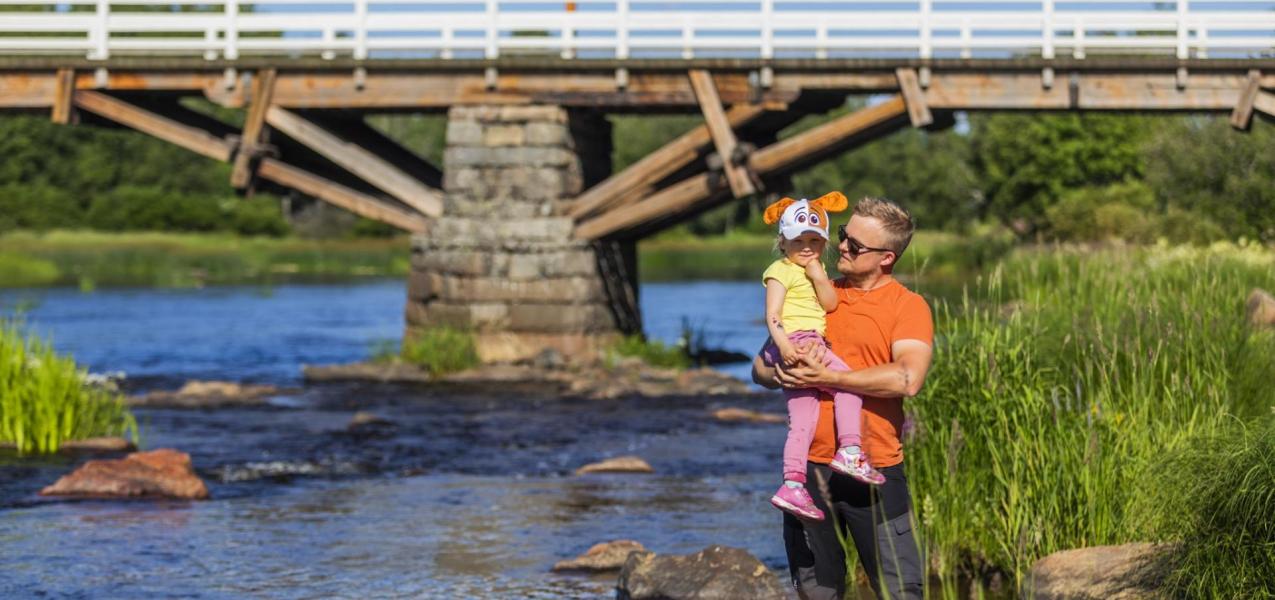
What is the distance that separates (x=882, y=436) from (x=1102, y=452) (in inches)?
107

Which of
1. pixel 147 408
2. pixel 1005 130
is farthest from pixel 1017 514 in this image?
pixel 1005 130

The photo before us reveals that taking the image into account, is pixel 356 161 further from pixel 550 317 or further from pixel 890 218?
pixel 890 218

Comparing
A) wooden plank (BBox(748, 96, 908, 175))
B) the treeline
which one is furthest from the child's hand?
the treeline

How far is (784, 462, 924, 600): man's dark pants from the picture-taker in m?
6.05

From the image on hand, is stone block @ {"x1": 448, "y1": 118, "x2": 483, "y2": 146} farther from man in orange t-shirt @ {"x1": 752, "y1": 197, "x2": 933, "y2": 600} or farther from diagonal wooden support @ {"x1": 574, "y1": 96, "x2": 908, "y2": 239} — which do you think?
man in orange t-shirt @ {"x1": 752, "y1": 197, "x2": 933, "y2": 600}

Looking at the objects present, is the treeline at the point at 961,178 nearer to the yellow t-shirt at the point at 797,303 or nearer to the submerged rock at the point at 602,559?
the submerged rock at the point at 602,559

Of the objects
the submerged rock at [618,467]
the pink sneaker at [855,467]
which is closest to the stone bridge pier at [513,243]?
the submerged rock at [618,467]

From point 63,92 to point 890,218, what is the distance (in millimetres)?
18025

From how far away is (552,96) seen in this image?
2170 centimetres

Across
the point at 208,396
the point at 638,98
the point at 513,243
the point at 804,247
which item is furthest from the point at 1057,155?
the point at 804,247

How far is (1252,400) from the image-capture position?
9.65 metres

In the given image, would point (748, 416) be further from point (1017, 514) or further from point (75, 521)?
point (1017, 514)

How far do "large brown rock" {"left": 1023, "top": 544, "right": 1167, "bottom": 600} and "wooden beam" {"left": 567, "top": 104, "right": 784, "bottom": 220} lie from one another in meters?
13.9

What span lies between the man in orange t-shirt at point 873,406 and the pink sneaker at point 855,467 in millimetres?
70
